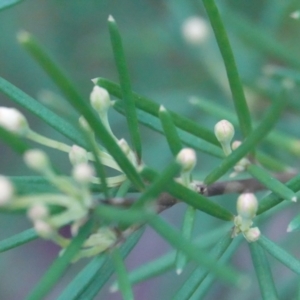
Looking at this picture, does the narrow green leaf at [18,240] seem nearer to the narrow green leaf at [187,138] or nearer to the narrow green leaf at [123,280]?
the narrow green leaf at [123,280]

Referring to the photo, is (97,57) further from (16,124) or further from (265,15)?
(16,124)

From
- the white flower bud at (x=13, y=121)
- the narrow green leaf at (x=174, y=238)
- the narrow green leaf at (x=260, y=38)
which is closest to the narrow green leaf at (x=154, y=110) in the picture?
the white flower bud at (x=13, y=121)

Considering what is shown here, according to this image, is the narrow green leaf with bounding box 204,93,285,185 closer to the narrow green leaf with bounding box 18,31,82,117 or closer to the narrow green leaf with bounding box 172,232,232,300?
the narrow green leaf with bounding box 172,232,232,300

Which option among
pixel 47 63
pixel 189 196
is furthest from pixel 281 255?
pixel 47 63

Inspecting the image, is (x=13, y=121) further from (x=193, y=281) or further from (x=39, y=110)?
(x=193, y=281)

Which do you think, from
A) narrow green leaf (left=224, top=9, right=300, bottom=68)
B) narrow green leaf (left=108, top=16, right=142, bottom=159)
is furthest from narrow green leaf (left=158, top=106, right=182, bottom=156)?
narrow green leaf (left=224, top=9, right=300, bottom=68)

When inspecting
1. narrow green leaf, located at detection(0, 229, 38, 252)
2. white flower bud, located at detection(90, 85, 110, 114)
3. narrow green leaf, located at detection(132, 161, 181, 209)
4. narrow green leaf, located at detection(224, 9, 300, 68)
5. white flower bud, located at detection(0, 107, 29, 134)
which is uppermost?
narrow green leaf, located at detection(224, 9, 300, 68)
